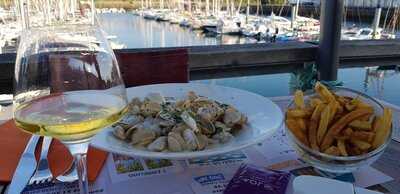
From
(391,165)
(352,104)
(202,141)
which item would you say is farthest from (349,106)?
(202,141)

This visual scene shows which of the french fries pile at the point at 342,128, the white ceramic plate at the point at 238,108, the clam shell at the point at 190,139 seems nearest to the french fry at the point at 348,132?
the french fries pile at the point at 342,128

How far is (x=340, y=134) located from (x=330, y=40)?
1003 millimetres

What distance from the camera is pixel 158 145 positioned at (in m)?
0.58

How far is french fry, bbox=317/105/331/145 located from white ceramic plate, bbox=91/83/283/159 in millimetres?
81

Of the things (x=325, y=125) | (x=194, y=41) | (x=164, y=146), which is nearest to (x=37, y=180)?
(x=164, y=146)

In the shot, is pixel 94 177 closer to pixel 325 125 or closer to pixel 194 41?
pixel 325 125

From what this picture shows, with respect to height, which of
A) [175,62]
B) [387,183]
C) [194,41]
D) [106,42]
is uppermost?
[106,42]

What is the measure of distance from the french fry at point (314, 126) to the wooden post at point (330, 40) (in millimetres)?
928

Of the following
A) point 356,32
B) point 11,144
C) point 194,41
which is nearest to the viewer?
point 11,144

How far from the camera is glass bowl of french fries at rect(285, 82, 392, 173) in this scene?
557 mm

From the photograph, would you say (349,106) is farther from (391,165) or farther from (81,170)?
(81,170)

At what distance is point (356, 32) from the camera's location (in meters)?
14.9

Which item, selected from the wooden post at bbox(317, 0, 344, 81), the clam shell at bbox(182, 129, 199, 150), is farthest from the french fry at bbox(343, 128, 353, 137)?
the wooden post at bbox(317, 0, 344, 81)

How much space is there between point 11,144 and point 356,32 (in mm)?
15869
